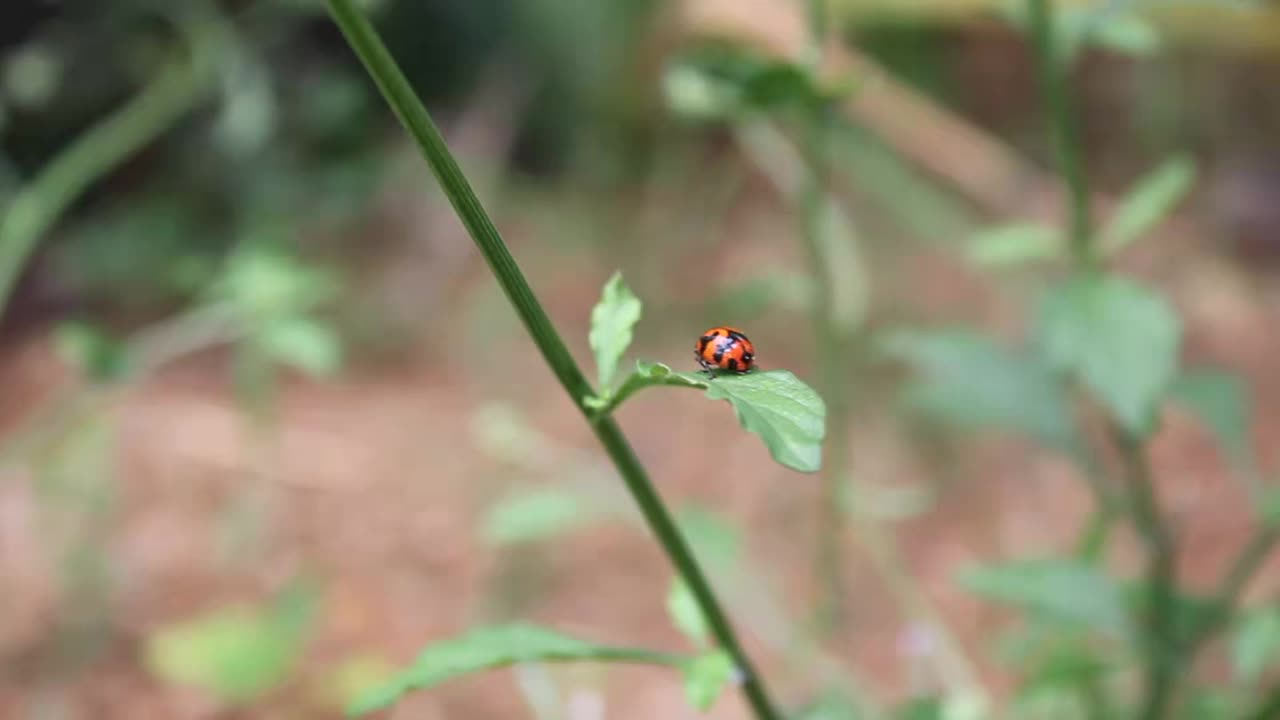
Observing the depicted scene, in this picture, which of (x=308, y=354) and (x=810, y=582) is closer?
(x=308, y=354)

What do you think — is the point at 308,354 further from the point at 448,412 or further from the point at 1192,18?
the point at 1192,18

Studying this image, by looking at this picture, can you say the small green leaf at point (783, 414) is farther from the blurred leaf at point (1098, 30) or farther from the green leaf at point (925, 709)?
the blurred leaf at point (1098, 30)

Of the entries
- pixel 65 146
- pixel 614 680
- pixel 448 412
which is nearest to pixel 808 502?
pixel 614 680

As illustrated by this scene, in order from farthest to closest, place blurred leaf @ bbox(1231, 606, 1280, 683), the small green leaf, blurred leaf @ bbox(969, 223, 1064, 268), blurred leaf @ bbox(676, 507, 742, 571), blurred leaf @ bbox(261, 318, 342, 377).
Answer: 1. blurred leaf @ bbox(261, 318, 342, 377)
2. blurred leaf @ bbox(676, 507, 742, 571)
3. blurred leaf @ bbox(969, 223, 1064, 268)
4. blurred leaf @ bbox(1231, 606, 1280, 683)
5. the small green leaf

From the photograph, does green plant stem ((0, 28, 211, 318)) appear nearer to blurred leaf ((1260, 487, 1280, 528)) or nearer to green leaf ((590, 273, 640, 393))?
green leaf ((590, 273, 640, 393))

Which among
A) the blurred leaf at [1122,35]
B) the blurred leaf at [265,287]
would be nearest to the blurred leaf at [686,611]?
the blurred leaf at [1122,35]

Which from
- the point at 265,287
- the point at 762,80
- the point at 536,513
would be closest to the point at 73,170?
the point at 265,287

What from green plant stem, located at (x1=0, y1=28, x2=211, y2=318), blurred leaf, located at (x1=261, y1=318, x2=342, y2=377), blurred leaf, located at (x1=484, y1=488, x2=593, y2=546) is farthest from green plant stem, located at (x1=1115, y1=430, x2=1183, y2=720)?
green plant stem, located at (x1=0, y1=28, x2=211, y2=318)
